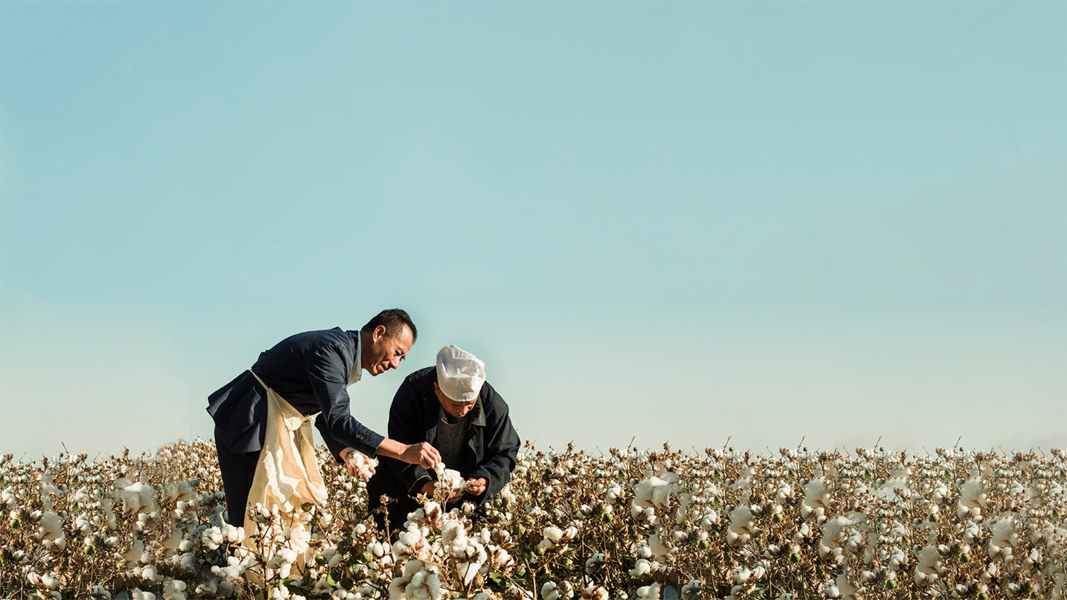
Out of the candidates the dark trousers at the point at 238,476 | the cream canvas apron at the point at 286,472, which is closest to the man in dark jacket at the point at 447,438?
the cream canvas apron at the point at 286,472

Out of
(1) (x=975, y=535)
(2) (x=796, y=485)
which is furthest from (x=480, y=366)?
(2) (x=796, y=485)

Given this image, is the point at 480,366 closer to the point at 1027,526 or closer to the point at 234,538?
the point at 234,538

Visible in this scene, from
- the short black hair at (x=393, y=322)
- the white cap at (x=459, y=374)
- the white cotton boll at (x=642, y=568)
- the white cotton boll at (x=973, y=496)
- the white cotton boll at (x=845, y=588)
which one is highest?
the short black hair at (x=393, y=322)

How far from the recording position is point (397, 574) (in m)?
3.19

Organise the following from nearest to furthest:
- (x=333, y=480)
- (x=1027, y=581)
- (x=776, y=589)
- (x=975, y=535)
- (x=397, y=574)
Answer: (x=397, y=574) → (x=1027, y=581) → (x=975, y=535) → (x=776, y=589) → (x=333, y=480)

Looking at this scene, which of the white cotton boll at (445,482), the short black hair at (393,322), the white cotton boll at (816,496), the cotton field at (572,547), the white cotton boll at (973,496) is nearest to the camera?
the cotton field at (572,547)

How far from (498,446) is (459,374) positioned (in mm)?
726

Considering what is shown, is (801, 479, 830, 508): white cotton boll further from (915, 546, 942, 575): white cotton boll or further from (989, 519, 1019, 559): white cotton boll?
(989, 519, 1019, 559): white cotton boll

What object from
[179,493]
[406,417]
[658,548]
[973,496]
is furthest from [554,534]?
[973,496]

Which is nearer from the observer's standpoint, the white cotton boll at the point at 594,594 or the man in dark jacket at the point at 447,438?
the white cotton boll at the point at 594,594

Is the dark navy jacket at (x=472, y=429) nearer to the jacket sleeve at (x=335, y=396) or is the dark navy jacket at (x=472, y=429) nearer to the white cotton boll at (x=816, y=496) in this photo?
the jacket sleeve at (x=335, y=396)

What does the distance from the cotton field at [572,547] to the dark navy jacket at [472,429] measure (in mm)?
251

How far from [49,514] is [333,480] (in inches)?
84.6

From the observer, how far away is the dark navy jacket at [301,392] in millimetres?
4551
